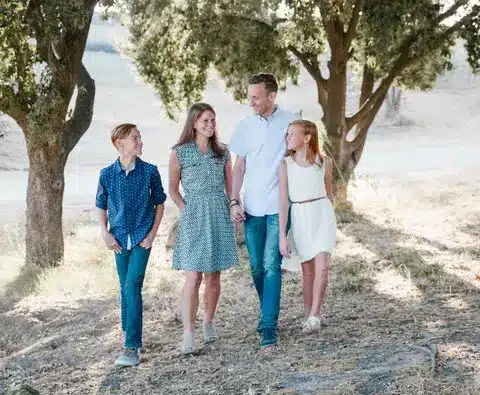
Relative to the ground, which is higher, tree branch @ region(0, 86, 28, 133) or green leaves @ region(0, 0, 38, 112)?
green leaves @ region(0, 0, 38, 112)

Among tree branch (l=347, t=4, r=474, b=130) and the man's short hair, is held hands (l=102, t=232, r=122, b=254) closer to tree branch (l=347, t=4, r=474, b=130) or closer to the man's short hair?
the man's short hair

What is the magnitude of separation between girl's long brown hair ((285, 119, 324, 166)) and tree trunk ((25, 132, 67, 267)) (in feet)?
21.9

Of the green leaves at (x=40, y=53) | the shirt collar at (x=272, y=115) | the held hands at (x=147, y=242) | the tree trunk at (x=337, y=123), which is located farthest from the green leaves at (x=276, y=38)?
the held hands at (x=147, y=242)

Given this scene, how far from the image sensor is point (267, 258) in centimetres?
640

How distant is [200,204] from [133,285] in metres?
0.79

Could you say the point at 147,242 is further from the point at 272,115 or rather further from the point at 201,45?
the point at 201,45

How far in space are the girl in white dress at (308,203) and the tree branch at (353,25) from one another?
8.51 meters

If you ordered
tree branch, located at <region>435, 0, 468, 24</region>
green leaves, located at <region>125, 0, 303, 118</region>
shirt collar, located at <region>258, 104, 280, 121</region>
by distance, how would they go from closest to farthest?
shirt collar, located at <region>258, 104, 280, 121</region>, tree branch, located at <region>435, 0, 468, 24</region>, green leaves, located at <region>125, 0, 303, 118</region>

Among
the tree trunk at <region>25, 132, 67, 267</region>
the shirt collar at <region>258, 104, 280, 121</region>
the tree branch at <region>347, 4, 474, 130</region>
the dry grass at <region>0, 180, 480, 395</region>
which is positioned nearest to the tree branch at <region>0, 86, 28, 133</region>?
the tree trunk at <region>25, 132, 67, 267</region>

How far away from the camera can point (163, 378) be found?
Answer: 605cm

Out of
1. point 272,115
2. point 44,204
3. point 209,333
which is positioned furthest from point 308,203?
point 44,204

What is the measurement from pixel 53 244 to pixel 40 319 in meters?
3.48

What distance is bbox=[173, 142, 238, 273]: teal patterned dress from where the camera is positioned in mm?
6348

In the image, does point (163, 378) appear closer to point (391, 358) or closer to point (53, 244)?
point (391, 358)
